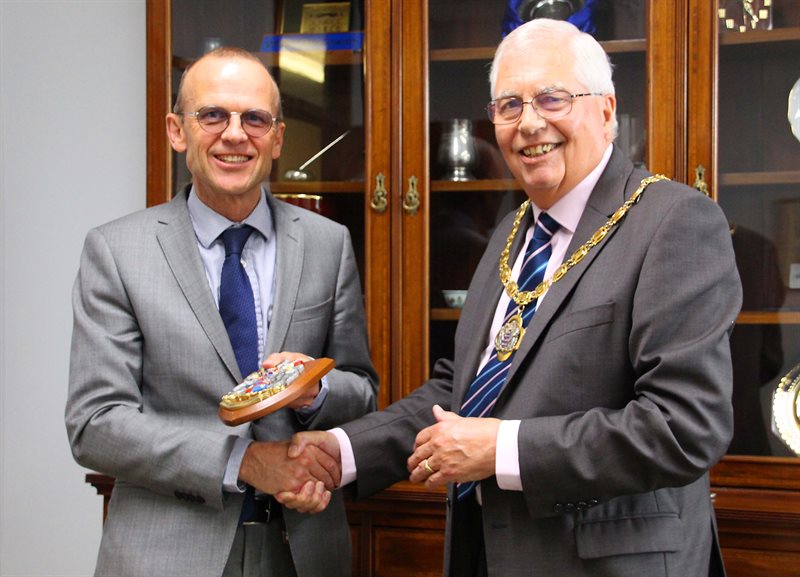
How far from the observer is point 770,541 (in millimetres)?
2205

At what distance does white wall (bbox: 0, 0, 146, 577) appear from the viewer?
317 cm

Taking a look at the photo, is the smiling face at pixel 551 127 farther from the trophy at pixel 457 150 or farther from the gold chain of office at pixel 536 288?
the trophy at pixel 457 150

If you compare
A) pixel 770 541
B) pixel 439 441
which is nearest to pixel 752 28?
pixel 770 541

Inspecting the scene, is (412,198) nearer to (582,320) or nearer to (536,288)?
(536,288)

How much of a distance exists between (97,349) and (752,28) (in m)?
1.75

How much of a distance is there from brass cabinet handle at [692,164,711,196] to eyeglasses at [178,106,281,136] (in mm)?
1104

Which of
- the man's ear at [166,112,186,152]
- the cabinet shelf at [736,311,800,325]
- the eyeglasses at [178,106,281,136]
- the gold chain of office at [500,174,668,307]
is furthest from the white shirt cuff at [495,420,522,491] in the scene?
the cabinet shelf at [736,311,800,325]

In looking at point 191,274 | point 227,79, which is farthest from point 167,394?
point 227,79

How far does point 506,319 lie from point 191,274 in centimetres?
61

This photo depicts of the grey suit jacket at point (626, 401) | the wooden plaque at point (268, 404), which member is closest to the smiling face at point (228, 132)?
the wooden plaque at point (268, 404)

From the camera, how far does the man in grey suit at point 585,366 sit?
1433 millimetres

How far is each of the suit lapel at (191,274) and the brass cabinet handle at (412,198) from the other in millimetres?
754

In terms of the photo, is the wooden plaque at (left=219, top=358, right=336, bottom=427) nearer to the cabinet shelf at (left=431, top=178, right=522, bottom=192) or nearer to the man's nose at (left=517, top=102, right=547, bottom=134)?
the man's nose at (left=517, top=102, right=547, bottom=134)

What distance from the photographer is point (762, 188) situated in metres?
2.41
